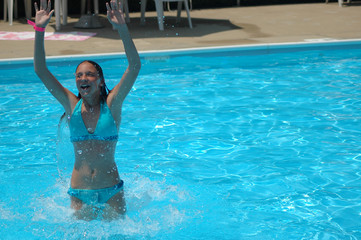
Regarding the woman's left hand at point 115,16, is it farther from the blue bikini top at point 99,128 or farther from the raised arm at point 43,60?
the blue bikini top at point 99,128

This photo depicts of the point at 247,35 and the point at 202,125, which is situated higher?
the point at 247,35

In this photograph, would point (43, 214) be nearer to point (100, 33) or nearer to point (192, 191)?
point (192, 191)

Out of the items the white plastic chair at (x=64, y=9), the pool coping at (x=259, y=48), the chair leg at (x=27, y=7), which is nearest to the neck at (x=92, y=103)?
→ the pool coping at (x=259, y=48)

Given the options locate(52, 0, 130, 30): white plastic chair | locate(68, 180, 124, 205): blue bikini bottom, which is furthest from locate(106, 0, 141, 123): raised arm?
locate(52, 0, 130, 30): white plastic chair

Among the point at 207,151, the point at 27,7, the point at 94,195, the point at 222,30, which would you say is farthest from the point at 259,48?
the point at 27,7

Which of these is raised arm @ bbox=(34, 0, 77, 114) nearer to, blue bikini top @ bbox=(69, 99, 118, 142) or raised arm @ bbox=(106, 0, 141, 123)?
blue bikini top @ bbox=(69, 99, 118, 142)

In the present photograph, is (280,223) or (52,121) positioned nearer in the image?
(280,223)

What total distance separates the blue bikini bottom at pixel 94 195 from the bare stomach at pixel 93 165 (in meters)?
0.02

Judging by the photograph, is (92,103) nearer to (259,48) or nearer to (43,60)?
(43,60)

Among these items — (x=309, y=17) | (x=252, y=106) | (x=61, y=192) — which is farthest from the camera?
(x=309, y=17)

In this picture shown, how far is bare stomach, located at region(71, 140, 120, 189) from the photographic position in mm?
2814

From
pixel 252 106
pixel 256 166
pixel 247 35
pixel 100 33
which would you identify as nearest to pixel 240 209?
pixel 256 166

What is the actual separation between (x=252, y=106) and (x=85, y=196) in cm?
332

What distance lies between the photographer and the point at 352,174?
4.05 metres
